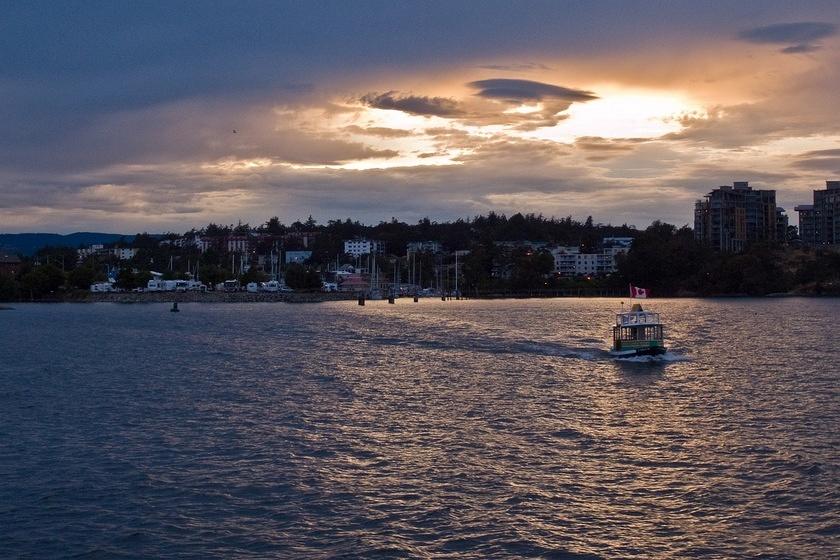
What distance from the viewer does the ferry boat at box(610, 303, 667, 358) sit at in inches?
2571

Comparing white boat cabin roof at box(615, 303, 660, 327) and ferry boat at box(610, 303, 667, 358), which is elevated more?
white boat cabin roof at box(615, 303, 660, 327)

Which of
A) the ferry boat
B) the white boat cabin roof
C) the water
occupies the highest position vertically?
the white boat cabin roof

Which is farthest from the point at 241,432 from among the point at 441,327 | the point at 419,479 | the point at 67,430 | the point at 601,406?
the point at 441,327

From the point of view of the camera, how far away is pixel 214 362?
6462 cm

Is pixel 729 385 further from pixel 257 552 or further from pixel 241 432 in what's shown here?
pixel 257 552

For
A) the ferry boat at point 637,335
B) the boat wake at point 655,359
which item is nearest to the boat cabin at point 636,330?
the ferry boat at point 637,335

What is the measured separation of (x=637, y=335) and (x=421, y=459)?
136 feet

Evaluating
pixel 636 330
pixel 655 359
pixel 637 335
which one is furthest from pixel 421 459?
pixel 636 330

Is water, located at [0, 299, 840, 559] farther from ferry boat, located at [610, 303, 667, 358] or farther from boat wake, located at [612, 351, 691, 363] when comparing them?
ferry boat, located at [610, 303, 667, 358]

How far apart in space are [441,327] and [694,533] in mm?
80117

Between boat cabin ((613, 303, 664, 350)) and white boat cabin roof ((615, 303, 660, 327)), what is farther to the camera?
white boat cabin roof ((615, 303, 660, 327))

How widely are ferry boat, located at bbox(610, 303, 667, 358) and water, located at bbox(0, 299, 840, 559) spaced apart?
9.60ft

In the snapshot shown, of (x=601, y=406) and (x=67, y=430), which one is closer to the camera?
(x=67, y=430)

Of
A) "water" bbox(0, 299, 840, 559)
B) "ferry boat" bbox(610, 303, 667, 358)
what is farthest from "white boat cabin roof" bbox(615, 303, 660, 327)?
"water" bbox(0, 299, 840, 559)
